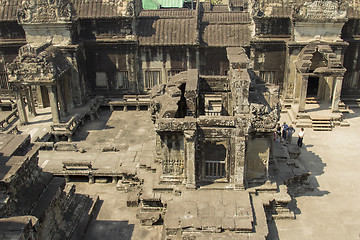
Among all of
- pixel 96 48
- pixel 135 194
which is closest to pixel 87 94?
pixel 96 48

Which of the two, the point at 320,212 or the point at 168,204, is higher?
the point at 168,204

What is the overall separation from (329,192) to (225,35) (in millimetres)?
14426

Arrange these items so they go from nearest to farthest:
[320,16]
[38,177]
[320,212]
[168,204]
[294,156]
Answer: [38,177]
[168,204]
[320,212]
[294,156]
[320,16]

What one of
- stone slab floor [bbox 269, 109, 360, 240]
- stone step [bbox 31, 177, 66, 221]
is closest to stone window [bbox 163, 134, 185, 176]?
stone step [bbox 31, 177, 66, 221]

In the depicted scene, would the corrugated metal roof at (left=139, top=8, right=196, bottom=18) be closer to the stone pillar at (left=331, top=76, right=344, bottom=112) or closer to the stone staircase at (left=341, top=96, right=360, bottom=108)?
the stone pillar at (left=331, top=76, right=344, bottom=112)

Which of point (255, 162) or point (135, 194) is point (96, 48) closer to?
point (135, 194)

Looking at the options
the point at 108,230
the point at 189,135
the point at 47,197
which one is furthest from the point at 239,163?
the point at 47,197

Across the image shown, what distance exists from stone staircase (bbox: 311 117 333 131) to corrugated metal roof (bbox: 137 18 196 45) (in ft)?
33.4

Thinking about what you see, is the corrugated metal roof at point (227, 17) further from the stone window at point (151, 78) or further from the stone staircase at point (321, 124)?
the stone staircase at point (321, 124)

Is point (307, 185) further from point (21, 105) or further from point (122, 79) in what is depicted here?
point (21, 105)

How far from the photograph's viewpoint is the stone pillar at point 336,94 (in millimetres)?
25500

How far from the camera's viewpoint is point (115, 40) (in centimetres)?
2794

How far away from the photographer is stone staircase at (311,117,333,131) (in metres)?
24.9

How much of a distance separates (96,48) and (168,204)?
16.5 metres
